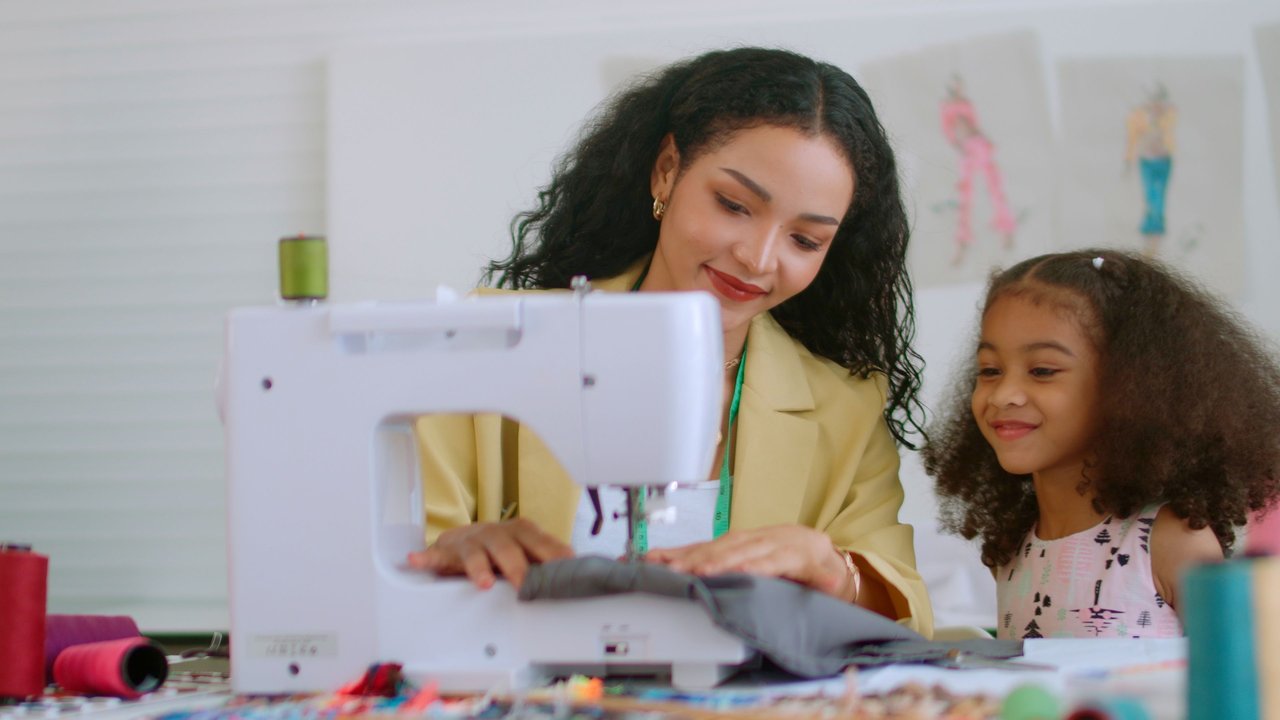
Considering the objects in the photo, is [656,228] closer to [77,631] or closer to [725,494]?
[725,494]

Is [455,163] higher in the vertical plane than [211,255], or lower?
higher

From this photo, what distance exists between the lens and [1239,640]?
35.0 inches

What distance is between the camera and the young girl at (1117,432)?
213 cm

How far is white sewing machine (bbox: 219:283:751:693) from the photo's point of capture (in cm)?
140

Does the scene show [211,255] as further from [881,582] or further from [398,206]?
[881,582]

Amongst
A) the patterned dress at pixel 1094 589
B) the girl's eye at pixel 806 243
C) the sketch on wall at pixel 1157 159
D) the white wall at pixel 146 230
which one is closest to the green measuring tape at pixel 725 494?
the girl's eye at pixel 806 243

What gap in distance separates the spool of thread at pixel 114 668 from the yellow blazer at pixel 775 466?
0.45 m

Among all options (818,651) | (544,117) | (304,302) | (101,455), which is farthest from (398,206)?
(818,651)

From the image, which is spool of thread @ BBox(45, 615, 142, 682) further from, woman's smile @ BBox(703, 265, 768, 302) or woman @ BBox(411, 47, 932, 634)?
woman's smile @ BBox(703, 265, 768, 302)

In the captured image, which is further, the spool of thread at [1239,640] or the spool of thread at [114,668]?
the spool of thread at [114,668]

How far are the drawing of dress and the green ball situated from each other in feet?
Answer: 9.23

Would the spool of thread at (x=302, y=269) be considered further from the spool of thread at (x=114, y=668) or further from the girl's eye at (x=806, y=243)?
the girl's eye at (x=806, y=243)

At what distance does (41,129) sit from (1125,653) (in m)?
3.86

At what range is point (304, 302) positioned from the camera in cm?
149
